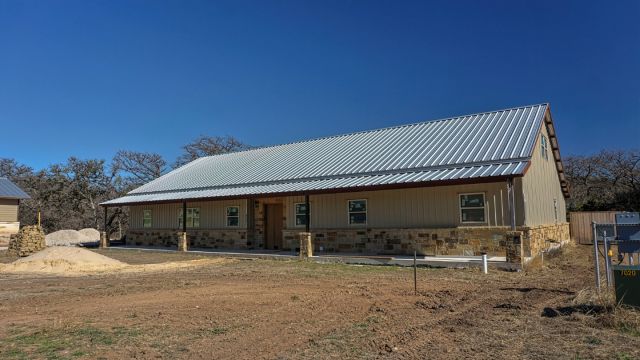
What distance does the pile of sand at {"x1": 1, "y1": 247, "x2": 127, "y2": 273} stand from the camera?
1630cm

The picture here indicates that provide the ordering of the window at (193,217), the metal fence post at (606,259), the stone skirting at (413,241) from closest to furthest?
the metal fence post at (606,259)
the stone skirting at (413,241)
the window at (193,217)

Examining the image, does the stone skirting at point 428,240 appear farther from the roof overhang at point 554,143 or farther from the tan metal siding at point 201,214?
the roof overhang at point 554,143

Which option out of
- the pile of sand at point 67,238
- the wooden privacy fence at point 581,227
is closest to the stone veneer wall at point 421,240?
the wooden privacy fence at point 581,227

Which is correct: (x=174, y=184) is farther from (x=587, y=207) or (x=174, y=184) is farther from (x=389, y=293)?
(x=587, y=207)

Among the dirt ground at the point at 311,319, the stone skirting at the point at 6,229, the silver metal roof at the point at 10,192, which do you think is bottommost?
the dirt ground at the point at 311,319

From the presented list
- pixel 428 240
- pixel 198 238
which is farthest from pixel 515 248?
pixel 198 238

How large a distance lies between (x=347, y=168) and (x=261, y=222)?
5.28m

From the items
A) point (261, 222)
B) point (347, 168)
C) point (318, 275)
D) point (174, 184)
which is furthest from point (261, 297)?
point (174, 184)

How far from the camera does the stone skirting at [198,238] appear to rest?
919 inches

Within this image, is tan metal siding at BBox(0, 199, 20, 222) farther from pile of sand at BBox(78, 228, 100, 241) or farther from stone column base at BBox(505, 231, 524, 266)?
stone column base at BBox(505, 231, 524, 266)

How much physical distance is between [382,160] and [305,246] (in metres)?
5.22

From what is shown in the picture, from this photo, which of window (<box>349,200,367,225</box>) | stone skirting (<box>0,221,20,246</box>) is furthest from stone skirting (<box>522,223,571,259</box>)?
stone skirting (<box>0,221,20,246</box>)

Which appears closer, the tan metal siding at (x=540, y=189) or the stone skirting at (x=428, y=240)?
the stone skirting at (x=428, y=240)

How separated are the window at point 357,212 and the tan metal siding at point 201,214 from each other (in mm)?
6289
